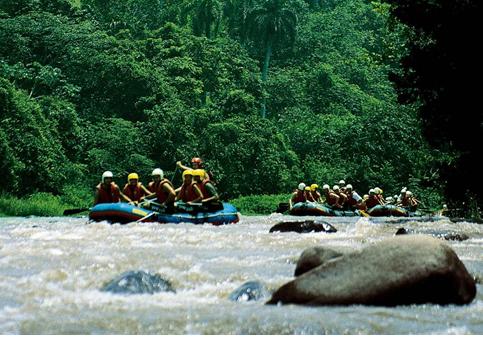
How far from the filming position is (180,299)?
7223 mm

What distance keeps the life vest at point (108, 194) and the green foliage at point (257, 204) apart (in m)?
19.4

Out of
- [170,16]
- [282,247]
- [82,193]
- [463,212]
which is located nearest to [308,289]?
[282,247]

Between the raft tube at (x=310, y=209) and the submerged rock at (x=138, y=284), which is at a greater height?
the submerged rock at (x=138, y=284)

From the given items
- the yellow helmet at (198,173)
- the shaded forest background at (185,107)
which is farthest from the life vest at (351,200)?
the yellow helmet at (198,173)

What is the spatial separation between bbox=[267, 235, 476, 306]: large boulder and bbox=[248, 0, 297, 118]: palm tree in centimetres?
5551

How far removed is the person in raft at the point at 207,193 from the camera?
19812 mm

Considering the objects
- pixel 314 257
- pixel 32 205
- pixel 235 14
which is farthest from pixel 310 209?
pixel 235 14

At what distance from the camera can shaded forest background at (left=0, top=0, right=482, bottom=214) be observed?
1371 inches

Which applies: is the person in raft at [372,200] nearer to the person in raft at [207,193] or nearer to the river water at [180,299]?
the person in raft at [207,193]

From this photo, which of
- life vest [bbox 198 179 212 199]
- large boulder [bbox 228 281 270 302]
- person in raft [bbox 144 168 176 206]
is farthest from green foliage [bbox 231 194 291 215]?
large boulder [bbox 228 281 270 302]

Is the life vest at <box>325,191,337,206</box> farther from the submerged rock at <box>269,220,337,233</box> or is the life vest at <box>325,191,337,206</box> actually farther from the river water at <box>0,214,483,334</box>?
the river water at <box>0,214,483,334</box>

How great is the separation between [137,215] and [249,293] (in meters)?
11.4

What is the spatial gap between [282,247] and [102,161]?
29921 millimetres

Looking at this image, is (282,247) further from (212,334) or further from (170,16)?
(170,16)
